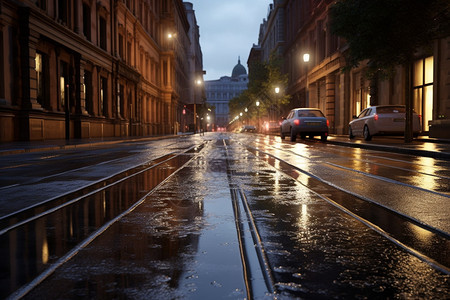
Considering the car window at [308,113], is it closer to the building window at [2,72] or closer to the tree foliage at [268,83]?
the building window at [2,72]

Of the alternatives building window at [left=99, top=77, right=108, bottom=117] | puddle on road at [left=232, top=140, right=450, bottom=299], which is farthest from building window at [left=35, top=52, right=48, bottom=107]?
puddle on road at [left=232, top=140, right=450, bottom=299]

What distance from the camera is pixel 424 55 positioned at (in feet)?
70.8

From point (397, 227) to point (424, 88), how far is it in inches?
811

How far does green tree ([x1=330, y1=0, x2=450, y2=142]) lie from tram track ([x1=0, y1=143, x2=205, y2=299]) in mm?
11963

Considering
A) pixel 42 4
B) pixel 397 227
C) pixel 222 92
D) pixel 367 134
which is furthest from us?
pixel 222 92

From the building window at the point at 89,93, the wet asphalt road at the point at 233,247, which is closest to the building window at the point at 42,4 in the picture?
the building window at the point at 89,93

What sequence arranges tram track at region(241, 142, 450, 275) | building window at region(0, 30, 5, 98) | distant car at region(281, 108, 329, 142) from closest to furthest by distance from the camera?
tram track at region(241, 142, 450, 275) → building window at region(0, 30, 5, 98) → distant car at region(281, 108, 329, 142)

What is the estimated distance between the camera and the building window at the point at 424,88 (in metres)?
21.1

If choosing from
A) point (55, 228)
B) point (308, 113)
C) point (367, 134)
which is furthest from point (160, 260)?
point (308, 113)

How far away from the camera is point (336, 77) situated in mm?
36094

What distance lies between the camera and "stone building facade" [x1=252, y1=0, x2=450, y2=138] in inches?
773

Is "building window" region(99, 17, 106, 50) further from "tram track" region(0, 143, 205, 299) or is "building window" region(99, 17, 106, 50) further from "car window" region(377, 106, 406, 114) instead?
"tram track" region(0, 143, 205, 299)

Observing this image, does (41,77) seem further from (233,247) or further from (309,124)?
(233,247)

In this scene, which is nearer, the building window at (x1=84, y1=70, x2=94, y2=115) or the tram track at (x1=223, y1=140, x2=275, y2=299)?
the tram track at (x1=223, y1=140, x2=275, y2=299)
